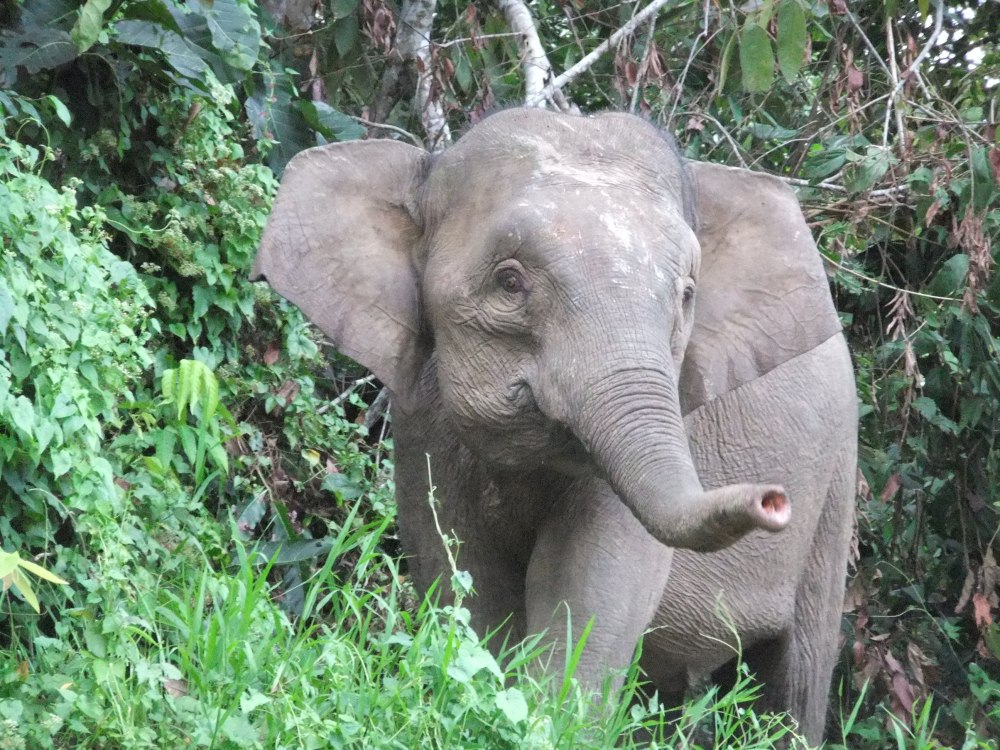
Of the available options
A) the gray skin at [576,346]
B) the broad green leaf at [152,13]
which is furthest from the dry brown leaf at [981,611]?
the broad green leaf at [152,13]

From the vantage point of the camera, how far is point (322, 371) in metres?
7.43

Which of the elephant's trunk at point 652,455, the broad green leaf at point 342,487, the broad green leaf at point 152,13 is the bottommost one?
the broad green leaf at point 342,487

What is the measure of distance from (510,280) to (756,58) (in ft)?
7.38

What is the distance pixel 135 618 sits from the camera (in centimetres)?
385

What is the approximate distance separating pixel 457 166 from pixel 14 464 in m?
1.30

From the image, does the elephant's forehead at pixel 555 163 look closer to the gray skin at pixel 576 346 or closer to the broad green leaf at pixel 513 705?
the gray skin at pixel 576 346

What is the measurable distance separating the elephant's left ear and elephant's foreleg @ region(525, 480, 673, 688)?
0.40 metres

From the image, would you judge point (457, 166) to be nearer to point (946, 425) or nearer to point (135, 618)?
point (135, 618)

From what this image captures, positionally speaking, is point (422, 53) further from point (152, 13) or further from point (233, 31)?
point (152, 13)

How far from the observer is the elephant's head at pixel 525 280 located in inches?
149

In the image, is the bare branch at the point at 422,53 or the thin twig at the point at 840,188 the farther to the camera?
the bare branch at the point at 422,53

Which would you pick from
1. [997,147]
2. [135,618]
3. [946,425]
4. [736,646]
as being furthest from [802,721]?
[135,618]

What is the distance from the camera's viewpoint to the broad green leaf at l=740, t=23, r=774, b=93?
5918 millimetres

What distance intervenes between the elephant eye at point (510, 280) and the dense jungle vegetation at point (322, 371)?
0.67 meters
